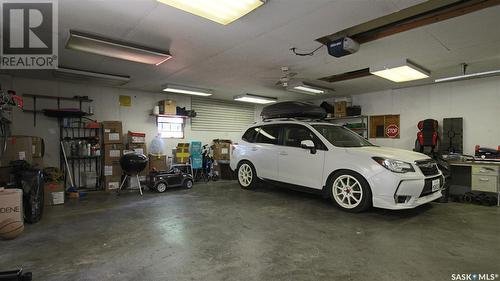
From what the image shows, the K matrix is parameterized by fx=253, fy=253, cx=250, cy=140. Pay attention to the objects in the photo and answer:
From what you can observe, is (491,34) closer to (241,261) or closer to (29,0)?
(241,261)

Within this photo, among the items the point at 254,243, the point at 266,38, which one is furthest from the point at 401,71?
the point at 254,243

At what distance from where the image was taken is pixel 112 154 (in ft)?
18.6

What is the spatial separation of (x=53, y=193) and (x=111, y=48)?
2.96 meters

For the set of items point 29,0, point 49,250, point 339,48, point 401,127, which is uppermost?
point 29,0

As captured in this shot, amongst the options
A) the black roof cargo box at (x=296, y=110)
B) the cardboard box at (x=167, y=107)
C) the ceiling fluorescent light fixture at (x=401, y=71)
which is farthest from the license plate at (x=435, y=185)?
the cardboard box at (x=167, y=107)

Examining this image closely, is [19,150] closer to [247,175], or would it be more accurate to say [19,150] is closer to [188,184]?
[188,184]

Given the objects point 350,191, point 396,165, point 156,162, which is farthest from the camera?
point 156,162

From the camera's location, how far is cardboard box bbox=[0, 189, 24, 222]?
288 centimetres

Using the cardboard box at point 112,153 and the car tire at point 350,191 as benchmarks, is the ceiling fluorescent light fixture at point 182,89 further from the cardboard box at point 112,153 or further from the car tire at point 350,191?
the car tire at point 350,191

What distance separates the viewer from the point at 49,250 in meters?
2.50

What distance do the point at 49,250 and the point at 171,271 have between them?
1405mm

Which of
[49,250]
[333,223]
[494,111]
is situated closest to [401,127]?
[494,111]

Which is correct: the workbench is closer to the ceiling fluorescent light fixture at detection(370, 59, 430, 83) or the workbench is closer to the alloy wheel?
the ceiling fluorescent light fixture at detection(370, 59, 430, 83)

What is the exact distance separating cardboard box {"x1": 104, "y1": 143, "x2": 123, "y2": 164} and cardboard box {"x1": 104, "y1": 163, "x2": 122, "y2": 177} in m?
0.09
